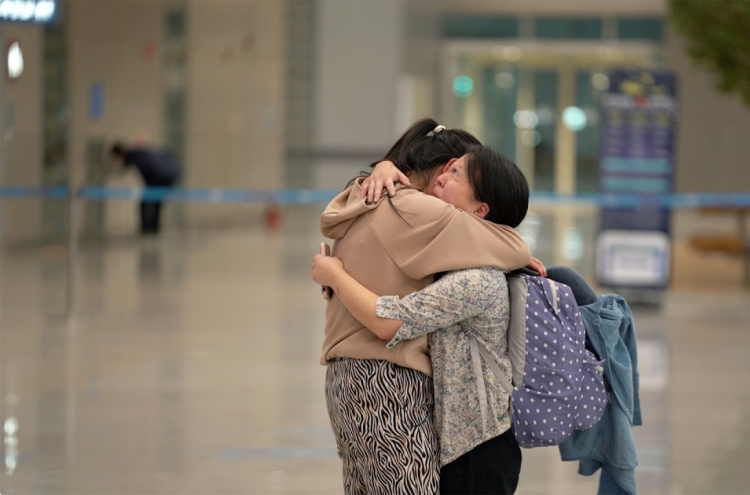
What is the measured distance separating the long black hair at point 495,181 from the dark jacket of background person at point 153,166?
44.5 feet

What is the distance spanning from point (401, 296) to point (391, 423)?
1.05 feet

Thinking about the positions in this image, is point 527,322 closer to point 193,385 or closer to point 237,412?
point 237,412

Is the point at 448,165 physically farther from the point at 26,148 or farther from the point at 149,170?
the point at 149,170

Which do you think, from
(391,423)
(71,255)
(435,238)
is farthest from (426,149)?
(71,255)

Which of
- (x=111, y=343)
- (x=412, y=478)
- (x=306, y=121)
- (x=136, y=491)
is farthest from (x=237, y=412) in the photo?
(x=306, y=121)

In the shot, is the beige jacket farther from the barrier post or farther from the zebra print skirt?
the barrier post

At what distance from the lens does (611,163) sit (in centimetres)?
1030

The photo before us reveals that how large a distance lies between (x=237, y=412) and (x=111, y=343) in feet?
7.16

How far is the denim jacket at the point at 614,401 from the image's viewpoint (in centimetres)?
270

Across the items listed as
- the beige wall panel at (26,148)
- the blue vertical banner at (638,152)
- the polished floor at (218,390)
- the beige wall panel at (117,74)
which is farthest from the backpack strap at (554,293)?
the beige wall panel at (117,74)

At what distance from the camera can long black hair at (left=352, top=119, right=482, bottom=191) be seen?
8.34ft

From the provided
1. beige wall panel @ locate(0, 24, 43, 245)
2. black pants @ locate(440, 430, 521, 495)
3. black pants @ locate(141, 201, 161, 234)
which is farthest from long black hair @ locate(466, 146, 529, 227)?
black pants @ locate(141, 201, 161, 234)

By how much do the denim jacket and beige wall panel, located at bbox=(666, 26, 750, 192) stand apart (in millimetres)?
18084

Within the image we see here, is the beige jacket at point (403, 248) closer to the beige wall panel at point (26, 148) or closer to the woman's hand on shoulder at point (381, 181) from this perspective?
the woman's hand on shoulder at point (381, 181)
